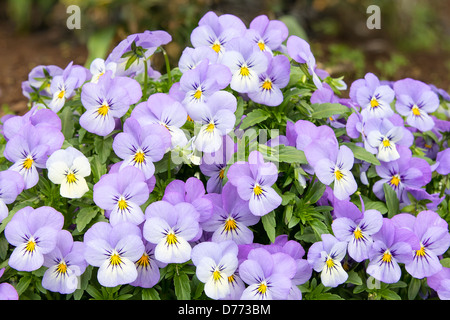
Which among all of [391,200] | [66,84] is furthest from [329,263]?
[66,84]

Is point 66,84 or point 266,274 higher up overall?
point 66,84

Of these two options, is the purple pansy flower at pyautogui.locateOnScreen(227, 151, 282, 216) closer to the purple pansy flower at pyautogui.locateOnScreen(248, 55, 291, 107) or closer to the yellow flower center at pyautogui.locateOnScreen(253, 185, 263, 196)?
the yellow flower center at pyautogui.locateOnScreen(253, 185, 263, 196)

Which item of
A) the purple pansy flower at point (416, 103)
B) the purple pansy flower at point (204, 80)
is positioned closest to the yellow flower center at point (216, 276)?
the purple pansy flower at point (204, 80)

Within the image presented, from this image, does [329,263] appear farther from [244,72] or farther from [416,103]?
[416,103]

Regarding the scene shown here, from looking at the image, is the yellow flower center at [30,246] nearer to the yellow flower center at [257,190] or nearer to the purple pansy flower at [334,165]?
the yellow flower center at [257,190]

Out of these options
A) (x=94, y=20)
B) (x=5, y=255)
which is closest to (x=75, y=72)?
(x=5, y=255)

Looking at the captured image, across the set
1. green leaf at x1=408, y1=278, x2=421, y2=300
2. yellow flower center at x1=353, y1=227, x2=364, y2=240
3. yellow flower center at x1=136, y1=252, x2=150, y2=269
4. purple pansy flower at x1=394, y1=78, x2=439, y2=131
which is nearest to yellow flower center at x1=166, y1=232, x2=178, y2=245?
yellow flower center at x1=136, y1=252, x2=150, y2=269
